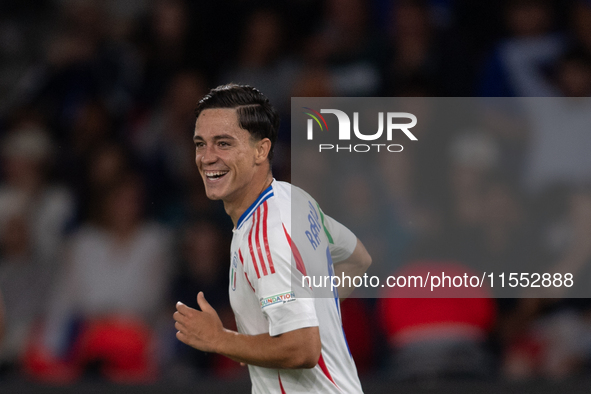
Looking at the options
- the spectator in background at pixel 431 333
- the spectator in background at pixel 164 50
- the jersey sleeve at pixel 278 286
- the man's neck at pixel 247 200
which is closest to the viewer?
the jersey sleeve at pixel 278 286

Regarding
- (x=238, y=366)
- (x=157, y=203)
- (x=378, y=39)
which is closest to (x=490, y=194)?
(x=378, y=39)

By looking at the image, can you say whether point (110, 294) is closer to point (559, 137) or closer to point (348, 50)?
point (348, 50)

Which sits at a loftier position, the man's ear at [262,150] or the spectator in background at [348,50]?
the spectator in background at [348,50]

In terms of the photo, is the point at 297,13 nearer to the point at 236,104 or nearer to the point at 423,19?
the point at 423,19

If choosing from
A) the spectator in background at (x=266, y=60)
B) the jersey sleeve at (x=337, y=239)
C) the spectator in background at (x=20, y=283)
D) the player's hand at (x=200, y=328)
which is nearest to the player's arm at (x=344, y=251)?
the jersey sleeve at (x=337, y=239)

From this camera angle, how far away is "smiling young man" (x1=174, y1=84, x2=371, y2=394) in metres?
1.98

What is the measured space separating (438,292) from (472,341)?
1.14ft

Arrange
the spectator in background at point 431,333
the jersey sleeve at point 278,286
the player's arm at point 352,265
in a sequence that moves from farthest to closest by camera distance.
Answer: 1. the spectator in background at point 431,333
2. the player's arm at point 352,265
3. the jersey sleeve at point 278,286

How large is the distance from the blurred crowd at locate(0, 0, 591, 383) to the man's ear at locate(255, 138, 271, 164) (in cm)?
118

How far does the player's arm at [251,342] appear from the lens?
1.97 meters

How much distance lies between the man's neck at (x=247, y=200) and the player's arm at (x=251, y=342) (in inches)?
15.6

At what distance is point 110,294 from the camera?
419 centimetres

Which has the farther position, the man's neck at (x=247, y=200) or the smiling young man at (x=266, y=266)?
the man's neck at (x=247, y=200)

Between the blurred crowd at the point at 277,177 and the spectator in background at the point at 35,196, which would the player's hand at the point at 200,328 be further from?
the spectator in background at the point at 35,196
